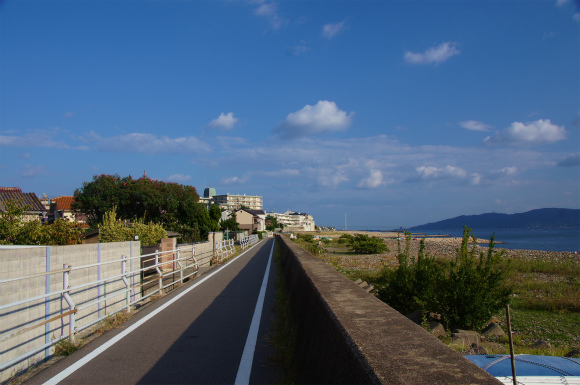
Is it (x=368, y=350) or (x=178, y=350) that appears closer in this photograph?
(x=368, y=350)

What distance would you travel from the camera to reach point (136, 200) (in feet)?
169

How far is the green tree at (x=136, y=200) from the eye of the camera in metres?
49.8

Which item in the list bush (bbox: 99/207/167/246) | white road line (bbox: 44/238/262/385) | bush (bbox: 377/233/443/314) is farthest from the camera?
bush (bbox: 99/207/167/246)

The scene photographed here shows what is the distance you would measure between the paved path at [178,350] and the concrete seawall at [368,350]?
38.6 inches

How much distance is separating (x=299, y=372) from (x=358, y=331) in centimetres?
139

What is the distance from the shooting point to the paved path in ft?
17.5

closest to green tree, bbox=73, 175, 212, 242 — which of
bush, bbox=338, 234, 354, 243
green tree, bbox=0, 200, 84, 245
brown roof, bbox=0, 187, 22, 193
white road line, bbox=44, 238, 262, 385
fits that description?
brown roof, bbox=0, 187, 22, 193

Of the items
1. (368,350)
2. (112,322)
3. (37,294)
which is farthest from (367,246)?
(368,350)

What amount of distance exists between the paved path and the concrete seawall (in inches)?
38.6

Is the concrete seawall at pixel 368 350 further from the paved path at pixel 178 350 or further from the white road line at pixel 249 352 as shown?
the paved path at pixel 178 350

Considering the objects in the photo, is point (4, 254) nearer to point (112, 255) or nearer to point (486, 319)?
point (112, 255)

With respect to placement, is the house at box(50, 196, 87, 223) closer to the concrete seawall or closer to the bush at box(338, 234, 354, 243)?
the bush at box(338, 234, 354, 243)

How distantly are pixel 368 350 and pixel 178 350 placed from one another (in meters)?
4.17

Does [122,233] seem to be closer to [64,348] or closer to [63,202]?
[64,348]
